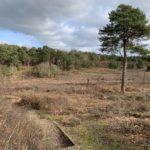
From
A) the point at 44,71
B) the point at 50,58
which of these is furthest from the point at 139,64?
the point at 44,71

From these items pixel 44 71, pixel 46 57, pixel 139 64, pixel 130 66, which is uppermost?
pixel 46 57

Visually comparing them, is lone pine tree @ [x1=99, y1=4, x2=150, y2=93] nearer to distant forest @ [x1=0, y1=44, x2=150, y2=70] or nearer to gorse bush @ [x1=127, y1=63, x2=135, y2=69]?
distant forest @ [x1=0, y1=44, x2=150, y2=70]

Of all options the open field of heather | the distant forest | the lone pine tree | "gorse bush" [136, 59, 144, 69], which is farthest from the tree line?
the open field of heather

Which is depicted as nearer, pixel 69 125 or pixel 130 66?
pixel 69 125

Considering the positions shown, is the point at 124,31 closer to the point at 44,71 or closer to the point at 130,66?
the point at 44,71

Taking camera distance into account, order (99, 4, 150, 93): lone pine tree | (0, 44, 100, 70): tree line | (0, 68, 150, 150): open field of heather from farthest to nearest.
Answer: (0, 44, 100, 70): tree line < (99, 4, 150, 93): lone pine tree < (0, 68, 150, 150): open field of heather

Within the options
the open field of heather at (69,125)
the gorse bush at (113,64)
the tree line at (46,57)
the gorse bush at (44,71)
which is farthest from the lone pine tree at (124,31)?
the gorse bush at (113,64)

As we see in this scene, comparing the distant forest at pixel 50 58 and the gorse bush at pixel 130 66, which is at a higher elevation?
the distant forest at pixel 50 58

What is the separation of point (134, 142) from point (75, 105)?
295 inches

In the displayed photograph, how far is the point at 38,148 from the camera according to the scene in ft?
23.3

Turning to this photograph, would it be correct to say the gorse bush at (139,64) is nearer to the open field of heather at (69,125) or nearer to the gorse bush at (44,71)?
the gorse bush at (44,71)

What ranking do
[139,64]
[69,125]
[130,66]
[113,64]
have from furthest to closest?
[130,66] < [139,64] < [113,64] < [69,125]

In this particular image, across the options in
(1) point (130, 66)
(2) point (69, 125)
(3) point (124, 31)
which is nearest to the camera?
(2) point (69, 125)

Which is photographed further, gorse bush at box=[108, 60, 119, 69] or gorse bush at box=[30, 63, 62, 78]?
gorse bush at box=[108, 60, 119, 69]
